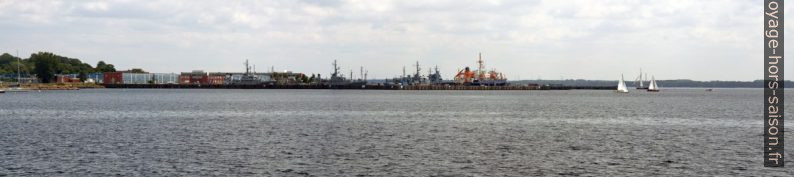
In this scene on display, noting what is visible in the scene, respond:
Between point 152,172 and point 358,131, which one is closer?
point 152,172

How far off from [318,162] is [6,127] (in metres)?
41.5

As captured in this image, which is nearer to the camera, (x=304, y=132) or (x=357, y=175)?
(x=357, y=175)

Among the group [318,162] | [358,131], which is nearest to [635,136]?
[358,131]

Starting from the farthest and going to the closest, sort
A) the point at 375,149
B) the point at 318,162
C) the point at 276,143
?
1. the point at 276,143
2. the point at 375,149
3. the point at 318,162

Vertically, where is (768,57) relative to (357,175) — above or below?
above

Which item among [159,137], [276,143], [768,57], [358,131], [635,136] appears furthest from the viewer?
[358,131]

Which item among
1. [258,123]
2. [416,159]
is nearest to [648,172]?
[416,159]

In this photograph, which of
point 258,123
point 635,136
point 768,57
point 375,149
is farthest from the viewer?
point 258,123

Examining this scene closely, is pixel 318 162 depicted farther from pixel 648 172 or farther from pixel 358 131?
pixel 358 131

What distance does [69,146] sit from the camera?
52281 millimetres

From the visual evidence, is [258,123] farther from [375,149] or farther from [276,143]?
[375,149]

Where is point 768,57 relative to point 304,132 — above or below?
above

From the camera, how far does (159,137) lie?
201 ft

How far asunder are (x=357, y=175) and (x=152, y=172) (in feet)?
32.0
